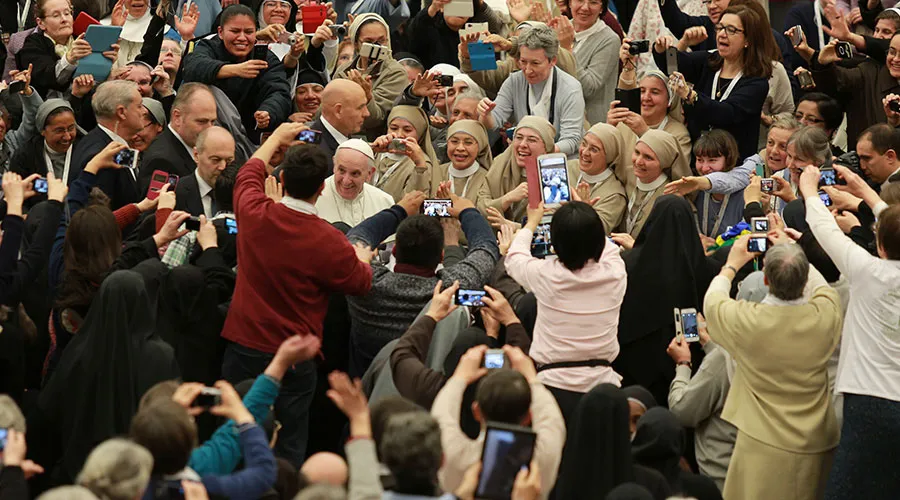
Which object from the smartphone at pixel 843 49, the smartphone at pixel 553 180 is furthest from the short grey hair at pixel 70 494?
the smartphone at pixel 843 49

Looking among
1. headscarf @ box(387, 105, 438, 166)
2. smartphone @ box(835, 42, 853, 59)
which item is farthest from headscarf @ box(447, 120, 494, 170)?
smartphone @ box(835, 42, 853, 59)

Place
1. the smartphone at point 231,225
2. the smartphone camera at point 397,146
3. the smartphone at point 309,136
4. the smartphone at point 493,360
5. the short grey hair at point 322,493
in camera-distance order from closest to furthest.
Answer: the short grey hair at point 322,493 < the smartphone at point 493,360 < the smartphone at point 231,225 < the smartphone at point 309,136 < the smartphone camera at point 397,146

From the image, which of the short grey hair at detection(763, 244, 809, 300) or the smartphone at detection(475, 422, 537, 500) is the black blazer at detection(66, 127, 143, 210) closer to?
the short grey hair at detection(763, 244, 809, 300)

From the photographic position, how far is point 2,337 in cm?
603

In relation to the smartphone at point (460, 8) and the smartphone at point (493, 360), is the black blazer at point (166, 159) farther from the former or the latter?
the smartphone at point (493, 360)

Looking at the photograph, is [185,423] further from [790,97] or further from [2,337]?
[790,97]

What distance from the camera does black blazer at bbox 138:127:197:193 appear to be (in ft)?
24.9

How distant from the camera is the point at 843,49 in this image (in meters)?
8.76

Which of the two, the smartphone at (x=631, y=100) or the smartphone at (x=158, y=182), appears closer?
the smartphone at (x=158, y=182)

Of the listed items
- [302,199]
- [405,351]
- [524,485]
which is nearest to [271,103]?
[302,199]

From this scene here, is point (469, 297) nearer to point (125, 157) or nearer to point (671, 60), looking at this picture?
point (125, 157)

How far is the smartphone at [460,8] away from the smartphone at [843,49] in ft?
8.56

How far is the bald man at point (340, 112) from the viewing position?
831cm

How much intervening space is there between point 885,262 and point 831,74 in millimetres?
3599
